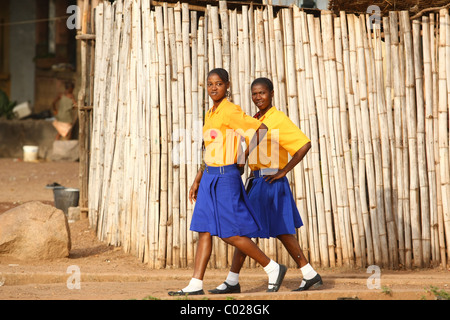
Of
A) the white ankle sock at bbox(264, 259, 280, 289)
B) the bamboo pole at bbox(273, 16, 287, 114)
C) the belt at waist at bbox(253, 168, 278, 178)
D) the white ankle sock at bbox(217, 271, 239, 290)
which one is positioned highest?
the bamboo pole at bbox(273, 16, 287, 114)

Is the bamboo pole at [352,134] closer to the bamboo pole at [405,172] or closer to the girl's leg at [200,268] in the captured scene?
the bamboo pole at [405,172]

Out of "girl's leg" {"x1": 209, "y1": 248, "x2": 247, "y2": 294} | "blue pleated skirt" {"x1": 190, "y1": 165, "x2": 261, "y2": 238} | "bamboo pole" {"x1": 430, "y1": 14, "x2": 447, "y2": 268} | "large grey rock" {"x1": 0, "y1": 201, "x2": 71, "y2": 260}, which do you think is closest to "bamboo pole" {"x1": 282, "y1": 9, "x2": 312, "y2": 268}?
"bamboo pole" {"x1": 430, "y1": 14, "x2": 447, "y2": 268}

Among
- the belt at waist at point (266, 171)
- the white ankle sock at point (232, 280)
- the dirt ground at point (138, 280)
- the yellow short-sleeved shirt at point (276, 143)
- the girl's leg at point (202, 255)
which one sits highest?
the yellow short-sleeved shirt at point (276, 143)

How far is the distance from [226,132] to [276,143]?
19.6 inches

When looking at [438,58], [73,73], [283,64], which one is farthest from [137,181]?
[73,73]

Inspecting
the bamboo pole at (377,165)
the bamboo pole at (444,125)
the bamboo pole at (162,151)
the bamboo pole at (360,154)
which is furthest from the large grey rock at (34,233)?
the bamboo pole at (444,125)

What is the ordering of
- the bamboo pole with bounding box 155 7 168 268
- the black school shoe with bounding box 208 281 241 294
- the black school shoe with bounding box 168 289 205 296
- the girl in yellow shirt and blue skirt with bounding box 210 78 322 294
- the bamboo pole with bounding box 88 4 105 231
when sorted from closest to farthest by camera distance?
the black school shoe with bounding box 168 289 205 296
the black school shoe with bounding box 208 281 241 294
the girl in yellow shirt and blue skirt with bounding box 210 78 322 294
the bamboo pole with bounding box 155 7 168 268
the bamboo pole with bounding box 88 4 105 231

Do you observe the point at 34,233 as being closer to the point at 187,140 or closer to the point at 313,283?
the point at 187,140

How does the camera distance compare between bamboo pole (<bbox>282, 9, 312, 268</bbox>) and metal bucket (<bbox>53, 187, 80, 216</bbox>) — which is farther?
metal bucket (<bbox>53, 187, 80, 216</bbox>)

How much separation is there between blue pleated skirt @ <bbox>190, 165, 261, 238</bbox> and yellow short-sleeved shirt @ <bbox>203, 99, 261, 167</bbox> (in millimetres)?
71

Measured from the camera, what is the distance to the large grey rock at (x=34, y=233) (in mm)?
6738

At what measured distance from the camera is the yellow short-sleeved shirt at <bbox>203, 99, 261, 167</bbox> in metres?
4.95

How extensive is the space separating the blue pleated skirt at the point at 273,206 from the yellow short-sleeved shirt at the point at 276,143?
14 cm

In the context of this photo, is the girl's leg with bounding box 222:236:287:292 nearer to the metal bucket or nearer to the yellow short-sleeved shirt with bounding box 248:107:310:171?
the yellow short-sleeved shirt with bounding box 248:107:310:171
